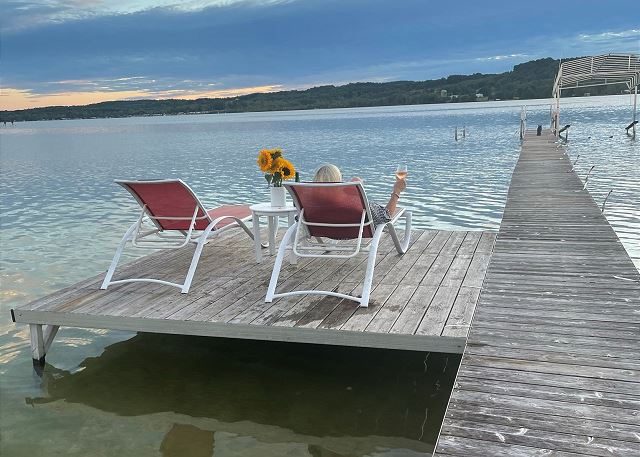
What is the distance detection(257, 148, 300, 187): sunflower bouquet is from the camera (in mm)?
5652

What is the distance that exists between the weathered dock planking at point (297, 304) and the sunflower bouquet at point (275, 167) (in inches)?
33.1

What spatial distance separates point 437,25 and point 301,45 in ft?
56.6

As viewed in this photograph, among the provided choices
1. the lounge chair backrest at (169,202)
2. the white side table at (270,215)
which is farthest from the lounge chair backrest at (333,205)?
the lounge chair backrest at (169,202)

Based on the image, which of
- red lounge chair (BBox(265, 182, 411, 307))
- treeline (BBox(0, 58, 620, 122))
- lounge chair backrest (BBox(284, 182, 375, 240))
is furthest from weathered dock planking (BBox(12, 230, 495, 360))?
treeline (BBox(0, 58, 620, 122))

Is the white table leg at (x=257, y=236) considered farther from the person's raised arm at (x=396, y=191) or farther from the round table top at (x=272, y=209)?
the person's raised arm at (x=396, y=191)

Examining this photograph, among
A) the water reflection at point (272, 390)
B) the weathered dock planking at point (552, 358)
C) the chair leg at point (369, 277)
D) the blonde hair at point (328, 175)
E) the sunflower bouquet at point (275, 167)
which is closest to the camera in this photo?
the weathered dock planking at point (552, 358)

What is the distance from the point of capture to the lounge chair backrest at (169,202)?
5.03 metres

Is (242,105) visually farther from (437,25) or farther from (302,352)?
(302,352)

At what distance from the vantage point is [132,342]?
5.67 meters

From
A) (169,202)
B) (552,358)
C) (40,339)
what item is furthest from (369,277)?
(40,339)

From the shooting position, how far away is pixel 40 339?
4.99m

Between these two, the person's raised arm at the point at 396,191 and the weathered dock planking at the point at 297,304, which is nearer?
the weathered dock planking at the point at 297,304

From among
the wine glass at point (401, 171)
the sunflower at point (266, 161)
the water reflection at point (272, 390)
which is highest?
the sunflower at point (266, 161)

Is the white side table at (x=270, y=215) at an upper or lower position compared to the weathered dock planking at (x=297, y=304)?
upper
